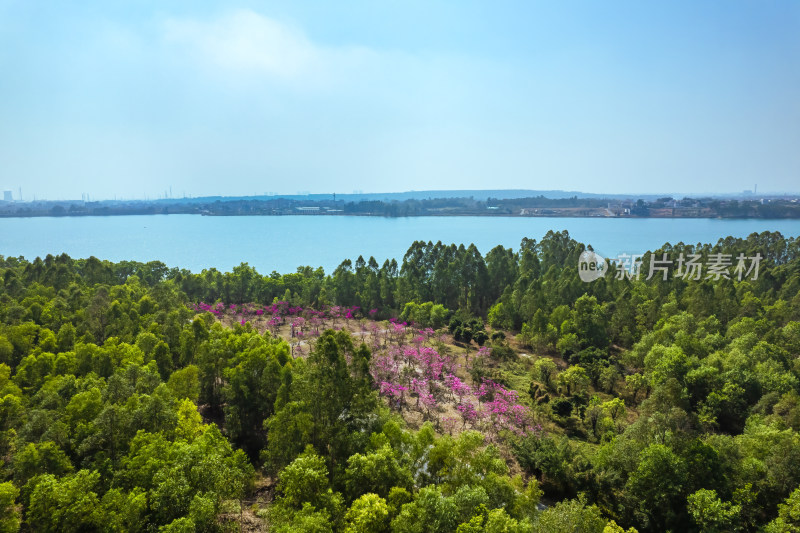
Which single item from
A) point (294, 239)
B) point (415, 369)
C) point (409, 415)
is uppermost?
point (294, 239)

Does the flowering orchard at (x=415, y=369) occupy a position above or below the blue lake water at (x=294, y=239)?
below

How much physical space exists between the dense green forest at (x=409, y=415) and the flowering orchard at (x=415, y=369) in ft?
0.59

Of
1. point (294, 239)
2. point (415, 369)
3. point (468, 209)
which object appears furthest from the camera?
point (468, 209)

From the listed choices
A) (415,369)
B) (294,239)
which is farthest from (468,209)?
(415,369)

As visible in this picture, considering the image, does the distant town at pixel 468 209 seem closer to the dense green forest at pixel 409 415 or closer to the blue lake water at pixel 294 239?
the blue lake water at pixel 294 239

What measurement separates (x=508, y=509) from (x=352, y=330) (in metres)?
26.5

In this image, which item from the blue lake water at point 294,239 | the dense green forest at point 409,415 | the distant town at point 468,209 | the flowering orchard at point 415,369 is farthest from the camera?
the distant town at point 468,209

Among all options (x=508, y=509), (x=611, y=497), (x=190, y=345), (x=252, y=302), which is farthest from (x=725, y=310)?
(x=252, y=302)

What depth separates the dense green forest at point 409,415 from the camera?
1314cm

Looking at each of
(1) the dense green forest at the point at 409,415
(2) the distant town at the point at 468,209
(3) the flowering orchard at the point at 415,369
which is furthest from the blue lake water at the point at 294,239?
(1) the dense green forest at the point at 409,415

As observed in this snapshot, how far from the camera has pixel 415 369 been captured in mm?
29391

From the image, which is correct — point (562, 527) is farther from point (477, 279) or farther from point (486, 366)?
point (477, 279)

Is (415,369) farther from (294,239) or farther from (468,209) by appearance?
(468,209)

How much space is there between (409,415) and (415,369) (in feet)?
19.1
